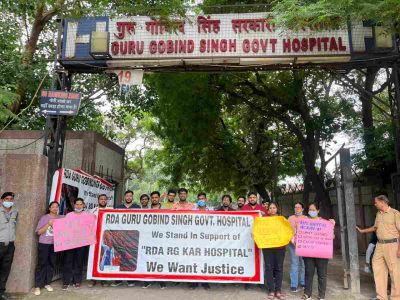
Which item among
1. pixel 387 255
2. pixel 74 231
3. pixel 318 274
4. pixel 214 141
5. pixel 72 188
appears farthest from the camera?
pixel 214 141

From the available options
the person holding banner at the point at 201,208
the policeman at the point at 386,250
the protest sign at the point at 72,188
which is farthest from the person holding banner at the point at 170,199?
the policeman at the point at 386,250

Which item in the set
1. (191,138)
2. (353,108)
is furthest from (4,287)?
(353,108)

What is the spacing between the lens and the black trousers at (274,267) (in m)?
6.73

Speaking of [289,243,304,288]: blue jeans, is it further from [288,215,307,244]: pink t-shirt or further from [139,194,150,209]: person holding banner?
[139,194,150,209]: person holding banner

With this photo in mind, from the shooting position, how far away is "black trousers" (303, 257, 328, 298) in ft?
21.6

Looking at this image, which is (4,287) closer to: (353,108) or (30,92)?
(30,92)

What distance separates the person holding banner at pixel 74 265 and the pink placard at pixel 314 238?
160 inches

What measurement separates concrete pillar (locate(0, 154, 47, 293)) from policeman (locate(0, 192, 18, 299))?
0.25 metres

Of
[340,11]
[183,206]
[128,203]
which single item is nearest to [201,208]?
[183,206]

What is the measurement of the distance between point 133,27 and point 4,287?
18.9ft

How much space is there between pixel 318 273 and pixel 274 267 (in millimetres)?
753

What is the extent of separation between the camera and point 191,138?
15375mm

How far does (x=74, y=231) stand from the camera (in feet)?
23.5

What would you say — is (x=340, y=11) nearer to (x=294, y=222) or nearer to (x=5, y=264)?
(x=294, y=222)
